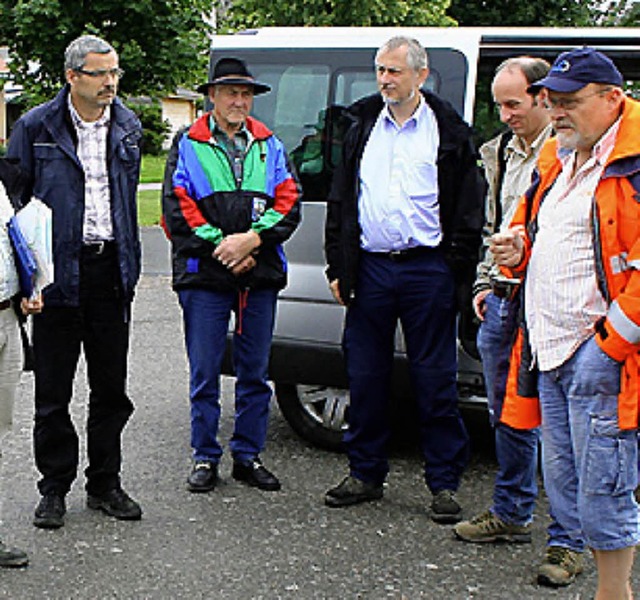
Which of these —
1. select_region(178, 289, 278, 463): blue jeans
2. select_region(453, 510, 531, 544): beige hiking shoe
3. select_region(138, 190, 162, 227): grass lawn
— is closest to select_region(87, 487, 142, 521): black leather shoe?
select_region(178, 289, 278, 463): blue jeans

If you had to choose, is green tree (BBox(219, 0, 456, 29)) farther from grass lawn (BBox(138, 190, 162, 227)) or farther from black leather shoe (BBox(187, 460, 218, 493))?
black leather shoe (BBox(187, 460, 218, 493))

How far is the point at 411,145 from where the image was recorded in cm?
488

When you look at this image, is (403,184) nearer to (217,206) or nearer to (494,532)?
(217,206)

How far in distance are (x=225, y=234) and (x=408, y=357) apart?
987mm

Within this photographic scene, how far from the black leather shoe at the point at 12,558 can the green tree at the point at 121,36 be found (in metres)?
13.2

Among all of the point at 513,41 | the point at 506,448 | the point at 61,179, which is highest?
the point at 513,41

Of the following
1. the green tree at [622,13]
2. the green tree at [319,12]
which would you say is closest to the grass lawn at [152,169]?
the green tree at [319,12]

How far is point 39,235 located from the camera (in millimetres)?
4250

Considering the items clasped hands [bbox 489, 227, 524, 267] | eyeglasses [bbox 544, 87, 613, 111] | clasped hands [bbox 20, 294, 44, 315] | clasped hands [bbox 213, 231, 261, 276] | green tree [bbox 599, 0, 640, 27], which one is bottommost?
clasped hands [bbox 20, 294, 44, 315]

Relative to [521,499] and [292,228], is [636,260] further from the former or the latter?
[292,228]

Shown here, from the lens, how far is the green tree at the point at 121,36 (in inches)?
669

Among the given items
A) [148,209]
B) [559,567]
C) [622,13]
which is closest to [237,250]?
[559,567]

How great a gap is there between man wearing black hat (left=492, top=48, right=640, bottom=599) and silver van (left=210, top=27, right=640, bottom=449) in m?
1.65

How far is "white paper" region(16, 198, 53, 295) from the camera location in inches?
167
